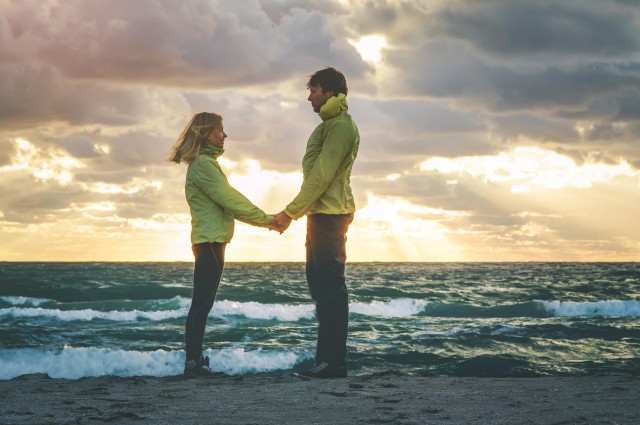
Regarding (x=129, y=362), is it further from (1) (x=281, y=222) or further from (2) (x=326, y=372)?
(2) (x=326, y=372)

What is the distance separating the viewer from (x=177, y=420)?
356 cm

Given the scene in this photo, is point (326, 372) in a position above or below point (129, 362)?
above

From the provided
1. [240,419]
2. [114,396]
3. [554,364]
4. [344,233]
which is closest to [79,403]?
[114,396]

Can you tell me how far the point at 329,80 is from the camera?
5.72m

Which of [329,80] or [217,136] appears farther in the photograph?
[217,136]

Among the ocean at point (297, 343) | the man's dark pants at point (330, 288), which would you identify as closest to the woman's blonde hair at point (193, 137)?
the man's dark pants at point (330, 288)

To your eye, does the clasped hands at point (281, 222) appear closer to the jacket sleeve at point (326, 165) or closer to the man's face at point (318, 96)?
the jacket sleeve at point (326, 165)

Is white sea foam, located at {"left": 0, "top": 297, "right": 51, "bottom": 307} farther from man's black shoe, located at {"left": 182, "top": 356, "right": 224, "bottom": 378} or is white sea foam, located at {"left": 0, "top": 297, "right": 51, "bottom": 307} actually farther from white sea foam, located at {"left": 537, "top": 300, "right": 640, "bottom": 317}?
man's black shoe, located at {"left": 182, "top": 356, "right": 224, "bottom": 378}

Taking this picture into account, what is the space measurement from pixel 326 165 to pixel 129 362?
4.71 meters

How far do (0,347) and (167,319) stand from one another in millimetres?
5927

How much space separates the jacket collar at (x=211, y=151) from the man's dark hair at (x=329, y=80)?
3.63 ft

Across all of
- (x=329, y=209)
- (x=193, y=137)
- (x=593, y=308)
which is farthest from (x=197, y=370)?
(x=593, y=308)

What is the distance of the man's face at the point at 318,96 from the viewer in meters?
5.76

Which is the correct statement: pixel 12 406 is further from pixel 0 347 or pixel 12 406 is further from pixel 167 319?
pixel 167 319
